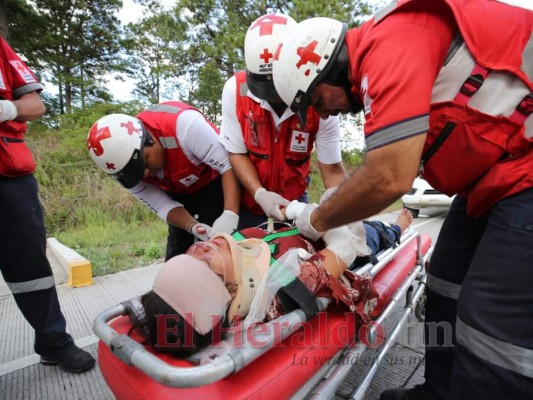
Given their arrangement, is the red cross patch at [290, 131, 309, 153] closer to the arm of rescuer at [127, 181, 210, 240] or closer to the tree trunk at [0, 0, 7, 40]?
the arm of rescuer at [127, 181, 210, 240]

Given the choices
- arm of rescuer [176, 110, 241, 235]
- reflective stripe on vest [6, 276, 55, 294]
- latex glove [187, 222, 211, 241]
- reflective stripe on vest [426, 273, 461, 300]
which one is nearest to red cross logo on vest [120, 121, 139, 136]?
arm of rescuer [176, 110, 241, 235]

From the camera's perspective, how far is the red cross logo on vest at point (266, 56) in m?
1.85

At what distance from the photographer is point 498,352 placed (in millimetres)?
1024

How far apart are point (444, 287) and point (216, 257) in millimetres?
1083

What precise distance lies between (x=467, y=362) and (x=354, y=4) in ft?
35.9

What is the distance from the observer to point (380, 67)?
0.95m

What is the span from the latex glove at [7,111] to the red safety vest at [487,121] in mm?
1720

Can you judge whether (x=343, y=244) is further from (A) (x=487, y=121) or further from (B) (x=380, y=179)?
(A) (x=487, y=121)

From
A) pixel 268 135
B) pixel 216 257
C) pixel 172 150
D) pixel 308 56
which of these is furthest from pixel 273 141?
pixel 216 257

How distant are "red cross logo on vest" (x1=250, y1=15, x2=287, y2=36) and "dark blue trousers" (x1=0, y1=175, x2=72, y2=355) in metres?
1.52

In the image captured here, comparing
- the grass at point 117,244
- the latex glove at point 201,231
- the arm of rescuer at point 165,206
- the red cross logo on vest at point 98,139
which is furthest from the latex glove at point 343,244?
the grass at point 117,244

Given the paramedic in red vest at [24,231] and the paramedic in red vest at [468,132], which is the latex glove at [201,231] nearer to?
the paramedic in red vest at [24,231]

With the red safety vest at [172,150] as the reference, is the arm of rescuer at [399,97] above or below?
above

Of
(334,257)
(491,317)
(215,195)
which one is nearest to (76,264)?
(215,195)
